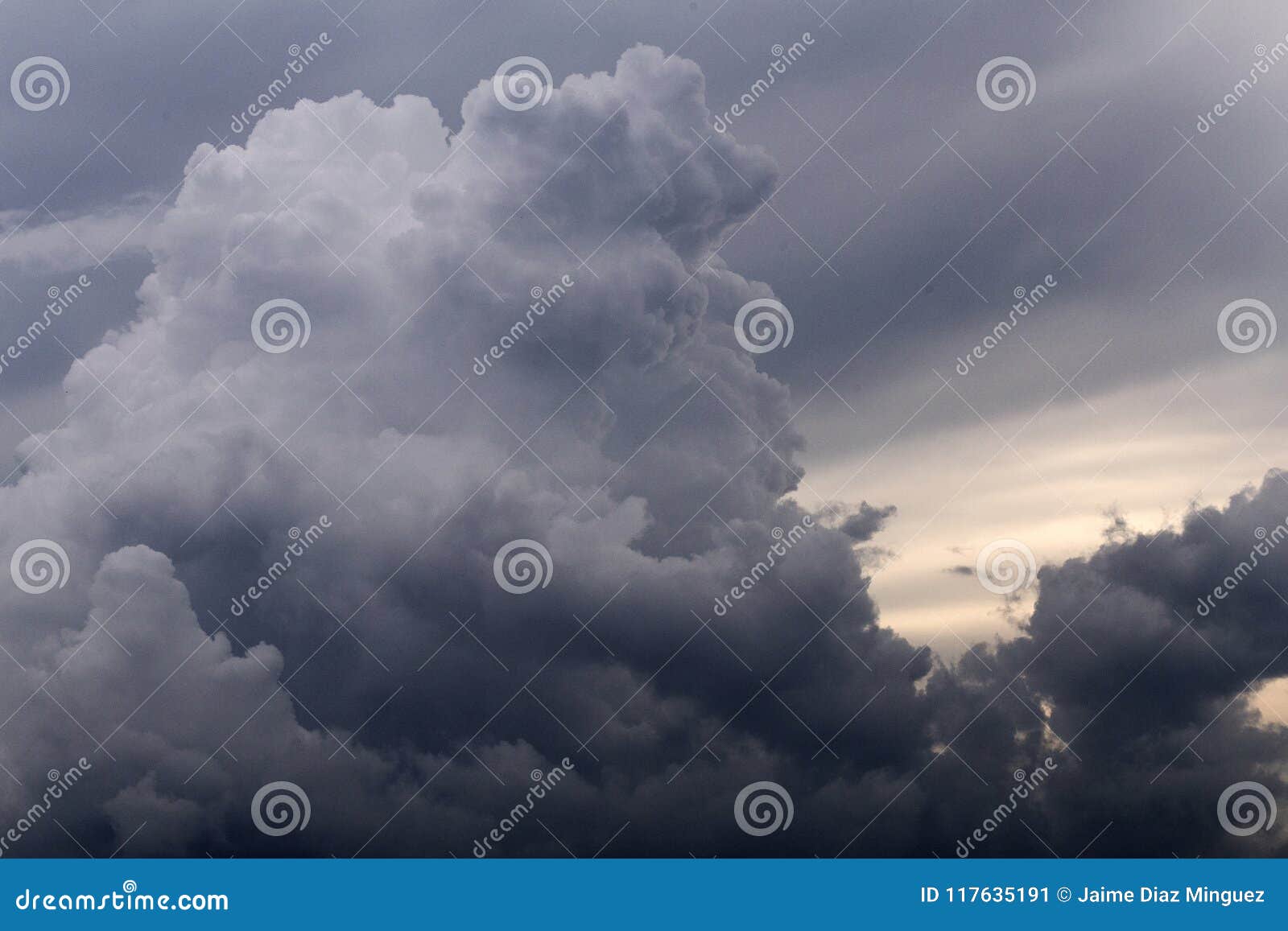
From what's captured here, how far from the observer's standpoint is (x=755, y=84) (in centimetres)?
4841
